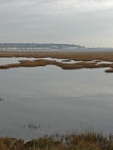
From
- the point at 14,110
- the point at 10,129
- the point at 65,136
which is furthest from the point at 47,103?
the point at 65,136

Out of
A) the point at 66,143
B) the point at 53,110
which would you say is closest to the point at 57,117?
the point at 53,110

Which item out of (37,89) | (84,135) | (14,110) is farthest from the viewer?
(37,89)

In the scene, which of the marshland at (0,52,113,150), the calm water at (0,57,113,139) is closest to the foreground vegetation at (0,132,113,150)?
the marshland at (0,52,113,150)

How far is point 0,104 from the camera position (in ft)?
43.7

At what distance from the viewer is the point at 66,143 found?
7.73 metres

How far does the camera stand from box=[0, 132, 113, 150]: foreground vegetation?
6.99m

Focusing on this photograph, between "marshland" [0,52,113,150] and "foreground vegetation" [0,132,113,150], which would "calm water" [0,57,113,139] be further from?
"foreground vegetation" [0,132,113,150]

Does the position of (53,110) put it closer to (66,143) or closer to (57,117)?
(57,117)

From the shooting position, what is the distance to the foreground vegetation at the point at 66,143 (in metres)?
6.99

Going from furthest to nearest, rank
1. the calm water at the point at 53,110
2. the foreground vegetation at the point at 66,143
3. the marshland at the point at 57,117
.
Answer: the calm water at the point at 53,110 < the marshland at the point at 57,117 < the foreground vegetation at the point at 66,143

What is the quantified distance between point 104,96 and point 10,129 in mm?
8103

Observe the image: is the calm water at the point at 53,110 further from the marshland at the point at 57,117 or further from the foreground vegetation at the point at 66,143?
the foreground vegetation at the point at 66,143

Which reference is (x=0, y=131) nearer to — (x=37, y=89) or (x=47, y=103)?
(x=47, y=103)

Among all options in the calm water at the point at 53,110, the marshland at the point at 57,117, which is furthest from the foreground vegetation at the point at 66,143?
the calm water at the point at 53,110
